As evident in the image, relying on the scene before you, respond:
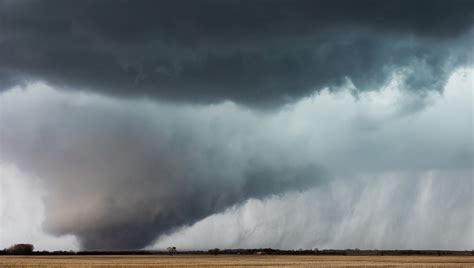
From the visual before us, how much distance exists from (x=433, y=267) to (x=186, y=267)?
49708 millimetres

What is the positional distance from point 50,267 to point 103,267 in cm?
947

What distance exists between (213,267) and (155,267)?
1071 centimetres

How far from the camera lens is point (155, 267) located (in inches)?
3994

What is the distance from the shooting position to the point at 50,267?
99.4 m

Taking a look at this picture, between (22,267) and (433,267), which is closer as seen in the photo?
(22,267)

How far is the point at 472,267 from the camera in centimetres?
10562

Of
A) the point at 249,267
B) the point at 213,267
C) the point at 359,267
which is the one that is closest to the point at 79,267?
the point at 213,267

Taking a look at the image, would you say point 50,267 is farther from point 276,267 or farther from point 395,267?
point 395,267

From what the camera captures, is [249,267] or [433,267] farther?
[433,267]

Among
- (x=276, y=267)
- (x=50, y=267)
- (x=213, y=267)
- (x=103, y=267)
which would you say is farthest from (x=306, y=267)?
(x=50, y=267)

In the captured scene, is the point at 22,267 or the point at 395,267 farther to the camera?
the point at 395,267

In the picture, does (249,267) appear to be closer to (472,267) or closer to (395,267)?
(395,267)

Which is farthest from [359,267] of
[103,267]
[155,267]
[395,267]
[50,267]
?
[50,267]

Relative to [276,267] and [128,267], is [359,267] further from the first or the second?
[128,267]
